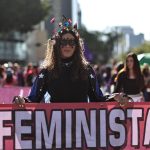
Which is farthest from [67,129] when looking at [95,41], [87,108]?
[95,41]

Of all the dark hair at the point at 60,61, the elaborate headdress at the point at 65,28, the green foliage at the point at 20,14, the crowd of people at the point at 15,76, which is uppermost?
the green foliage at the point at 20,14

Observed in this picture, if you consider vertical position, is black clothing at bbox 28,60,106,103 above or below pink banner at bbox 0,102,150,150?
above

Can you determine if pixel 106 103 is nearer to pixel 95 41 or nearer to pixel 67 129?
pixel 67 129

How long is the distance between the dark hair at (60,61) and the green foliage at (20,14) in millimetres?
45509

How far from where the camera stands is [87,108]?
6094 millimetres

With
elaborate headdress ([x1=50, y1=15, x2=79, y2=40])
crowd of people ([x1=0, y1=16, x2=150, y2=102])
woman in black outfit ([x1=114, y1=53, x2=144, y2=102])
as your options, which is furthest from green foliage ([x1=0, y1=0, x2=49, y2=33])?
crowd of people ([x1=0, y1=16, x2=150, y2=102])

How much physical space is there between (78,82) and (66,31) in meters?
0.57

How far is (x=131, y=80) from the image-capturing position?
37.1 feet

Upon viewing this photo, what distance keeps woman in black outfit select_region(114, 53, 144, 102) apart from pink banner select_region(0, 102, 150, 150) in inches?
200

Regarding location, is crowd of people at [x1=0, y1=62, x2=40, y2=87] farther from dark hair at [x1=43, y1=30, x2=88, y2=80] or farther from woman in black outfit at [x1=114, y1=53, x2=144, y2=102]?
dark hair at [x1=43, y1=30, x2=88, y2=80]

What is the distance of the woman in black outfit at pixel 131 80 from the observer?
11.3 metres

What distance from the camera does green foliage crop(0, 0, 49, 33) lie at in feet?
169

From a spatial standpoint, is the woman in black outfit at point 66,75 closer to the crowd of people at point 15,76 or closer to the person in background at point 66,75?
the person in background at point 66,75

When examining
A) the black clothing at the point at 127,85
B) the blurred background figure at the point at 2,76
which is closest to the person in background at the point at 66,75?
the black clothing at the point at 127,85
